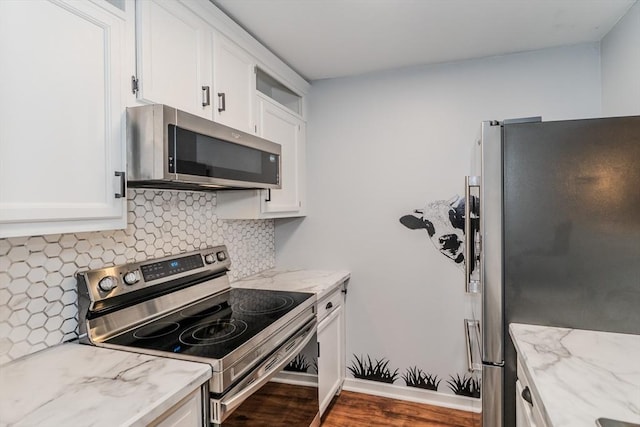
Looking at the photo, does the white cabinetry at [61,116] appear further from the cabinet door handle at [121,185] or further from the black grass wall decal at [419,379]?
the black grass wall decal at [419,379]

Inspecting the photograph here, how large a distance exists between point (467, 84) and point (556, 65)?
52cm

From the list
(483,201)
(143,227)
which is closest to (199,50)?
(143,227)

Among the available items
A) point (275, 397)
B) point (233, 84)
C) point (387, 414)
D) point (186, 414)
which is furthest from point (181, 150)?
point (387, 414)

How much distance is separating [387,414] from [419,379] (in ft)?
1.13

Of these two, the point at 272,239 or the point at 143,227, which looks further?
the point at 272,239

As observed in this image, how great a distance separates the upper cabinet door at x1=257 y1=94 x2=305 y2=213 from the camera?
215 cm

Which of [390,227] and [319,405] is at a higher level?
[390,227]

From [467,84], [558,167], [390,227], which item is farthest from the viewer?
[390,227]

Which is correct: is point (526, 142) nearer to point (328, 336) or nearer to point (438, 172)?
point (438, 172)

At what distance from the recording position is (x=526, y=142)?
1.39 metres

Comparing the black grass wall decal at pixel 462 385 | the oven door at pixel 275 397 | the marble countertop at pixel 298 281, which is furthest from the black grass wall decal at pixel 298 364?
the black grass wall decal at pixel 462 385

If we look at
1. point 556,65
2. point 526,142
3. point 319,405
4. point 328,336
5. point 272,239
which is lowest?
point 319,405

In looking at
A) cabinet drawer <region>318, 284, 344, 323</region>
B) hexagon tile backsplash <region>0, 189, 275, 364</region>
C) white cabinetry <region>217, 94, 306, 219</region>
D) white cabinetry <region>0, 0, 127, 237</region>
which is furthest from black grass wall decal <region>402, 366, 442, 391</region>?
white cabinetry <region>0, 0, 127, 237</region>

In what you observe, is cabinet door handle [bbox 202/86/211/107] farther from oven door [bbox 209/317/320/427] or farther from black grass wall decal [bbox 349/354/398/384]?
black grass wall decal [bbox 349/354/398/384]
